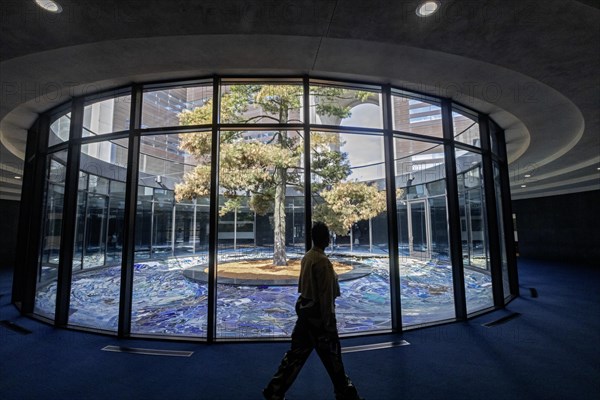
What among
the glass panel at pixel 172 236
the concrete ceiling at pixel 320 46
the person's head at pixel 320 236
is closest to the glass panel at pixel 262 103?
the concrete ceiling at pixel 320 46

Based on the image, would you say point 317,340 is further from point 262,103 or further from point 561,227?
point 561,227

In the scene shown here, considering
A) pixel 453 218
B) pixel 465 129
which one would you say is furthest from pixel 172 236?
pixel 465 129

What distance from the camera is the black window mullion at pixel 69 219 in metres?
4.73

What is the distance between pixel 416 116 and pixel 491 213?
8.60 feet

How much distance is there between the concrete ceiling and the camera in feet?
9.43

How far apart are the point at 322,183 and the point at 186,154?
7.70 ft

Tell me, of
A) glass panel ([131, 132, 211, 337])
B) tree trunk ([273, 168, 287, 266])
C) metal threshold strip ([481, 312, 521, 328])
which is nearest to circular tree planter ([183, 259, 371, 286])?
tree trunk ([273, 168, 287, 266])

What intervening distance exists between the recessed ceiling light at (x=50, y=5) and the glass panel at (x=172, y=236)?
207 cm

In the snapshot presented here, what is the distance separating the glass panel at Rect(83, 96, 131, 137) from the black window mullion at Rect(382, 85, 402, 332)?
3.88 m

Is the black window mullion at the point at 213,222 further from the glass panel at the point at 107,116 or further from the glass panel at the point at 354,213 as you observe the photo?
the glass panel at the point at 354,213

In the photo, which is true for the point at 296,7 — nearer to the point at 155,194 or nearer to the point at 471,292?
the point at 155,194

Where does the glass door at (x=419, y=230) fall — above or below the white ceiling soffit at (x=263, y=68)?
below

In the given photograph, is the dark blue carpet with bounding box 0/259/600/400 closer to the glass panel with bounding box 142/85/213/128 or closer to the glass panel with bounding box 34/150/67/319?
the glass panel with bounding box 34/150/67/319

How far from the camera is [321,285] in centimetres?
254
